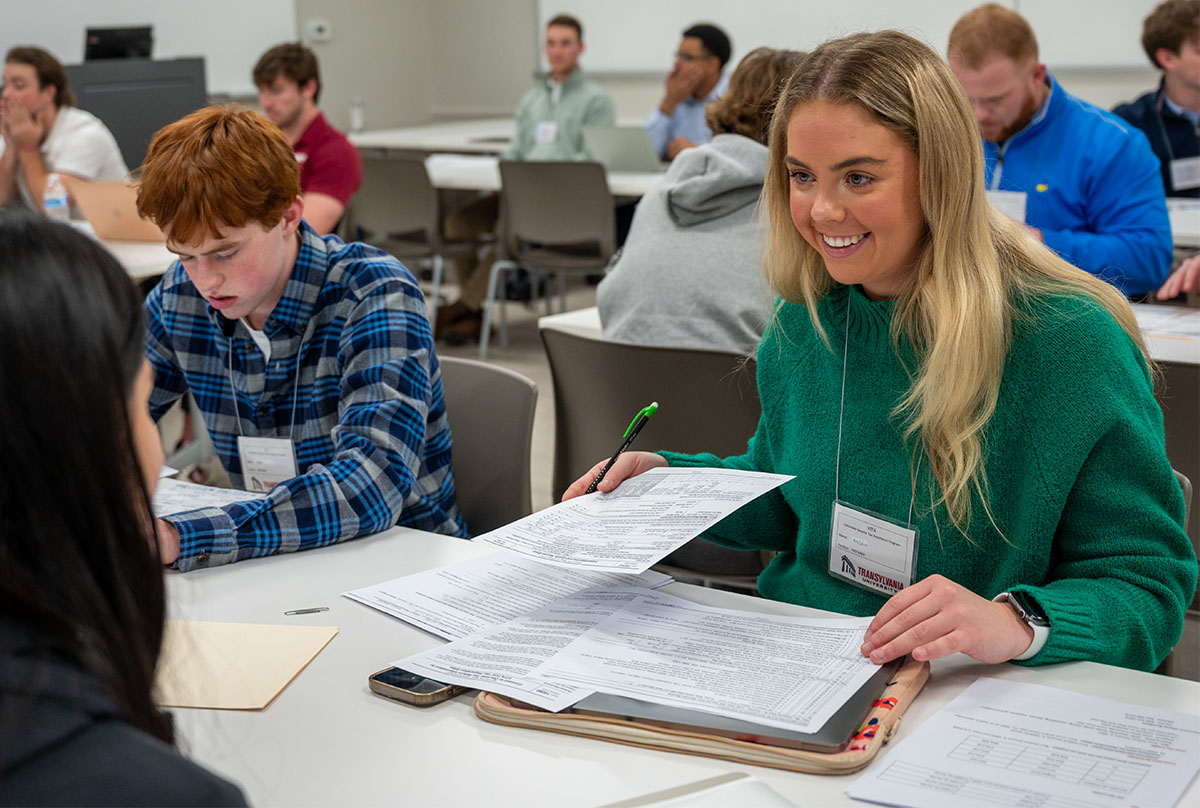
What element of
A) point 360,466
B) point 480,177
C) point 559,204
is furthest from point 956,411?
point 480,177

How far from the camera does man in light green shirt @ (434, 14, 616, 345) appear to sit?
6.09 meters

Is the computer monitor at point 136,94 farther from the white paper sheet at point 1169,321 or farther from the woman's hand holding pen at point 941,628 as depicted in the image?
the woman's hand holding pen at point 941,628

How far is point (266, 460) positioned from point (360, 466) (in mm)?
320

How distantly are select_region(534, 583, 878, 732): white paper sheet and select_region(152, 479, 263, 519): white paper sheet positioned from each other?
2.37 feet

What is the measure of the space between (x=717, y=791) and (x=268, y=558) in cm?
81

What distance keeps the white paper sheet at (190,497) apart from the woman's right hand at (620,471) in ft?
1.74

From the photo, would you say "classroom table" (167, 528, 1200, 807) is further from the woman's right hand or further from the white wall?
the white wall

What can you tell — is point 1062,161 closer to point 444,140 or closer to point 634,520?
point 634,520

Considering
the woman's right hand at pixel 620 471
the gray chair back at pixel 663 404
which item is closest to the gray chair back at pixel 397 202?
the gray chair back at pixel 663 404

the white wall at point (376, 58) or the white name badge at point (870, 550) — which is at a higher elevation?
the white wall at point (376, 58)

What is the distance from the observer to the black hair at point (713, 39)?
5953 mm

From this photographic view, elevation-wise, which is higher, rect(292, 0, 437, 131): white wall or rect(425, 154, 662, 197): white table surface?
rect(292, 0, 437, 131): white wall

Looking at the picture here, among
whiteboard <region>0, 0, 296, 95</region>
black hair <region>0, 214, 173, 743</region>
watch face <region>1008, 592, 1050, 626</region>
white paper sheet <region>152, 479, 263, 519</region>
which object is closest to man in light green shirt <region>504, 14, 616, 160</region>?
whiteboard <region>0, 0, 296, 95</region>

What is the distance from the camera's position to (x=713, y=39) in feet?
19.7
